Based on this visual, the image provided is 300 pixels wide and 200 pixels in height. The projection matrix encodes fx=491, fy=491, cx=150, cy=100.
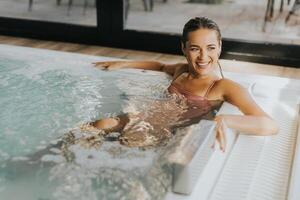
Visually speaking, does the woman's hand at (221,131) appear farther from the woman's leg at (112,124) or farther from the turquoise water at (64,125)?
the woman's leg at (112,124)

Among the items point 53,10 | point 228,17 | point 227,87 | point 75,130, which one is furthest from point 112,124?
point 53,10

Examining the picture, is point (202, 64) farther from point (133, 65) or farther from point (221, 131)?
point (133, 65)

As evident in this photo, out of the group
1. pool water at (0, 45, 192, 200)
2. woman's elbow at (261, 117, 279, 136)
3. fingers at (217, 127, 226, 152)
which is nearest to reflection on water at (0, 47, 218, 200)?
pool water at (0, 45, 192, 200)

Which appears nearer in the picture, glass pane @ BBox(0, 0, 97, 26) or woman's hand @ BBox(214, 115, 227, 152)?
woman's hand @ BBox(214, 115, 227, 152)

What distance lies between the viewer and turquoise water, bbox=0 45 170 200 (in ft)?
5.45

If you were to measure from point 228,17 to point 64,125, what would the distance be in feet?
6.86

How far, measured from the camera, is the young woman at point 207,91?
6.35 ft

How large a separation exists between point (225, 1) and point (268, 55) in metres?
0.61

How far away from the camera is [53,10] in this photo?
4203mm

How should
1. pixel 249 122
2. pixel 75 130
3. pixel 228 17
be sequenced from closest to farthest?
pixel 249 122 < pixel 75 130 < pixel 228 17

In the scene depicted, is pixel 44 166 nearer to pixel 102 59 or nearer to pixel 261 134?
pixel 261 134

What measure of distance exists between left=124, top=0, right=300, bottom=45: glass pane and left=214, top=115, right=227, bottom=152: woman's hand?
178cm

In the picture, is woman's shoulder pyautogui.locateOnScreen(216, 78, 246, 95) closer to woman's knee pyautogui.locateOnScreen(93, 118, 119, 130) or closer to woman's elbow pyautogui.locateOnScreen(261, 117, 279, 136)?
woman's elbow pyautogui.locateOnScreen(261, 117, 279, 136)

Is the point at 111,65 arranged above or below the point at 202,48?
below
